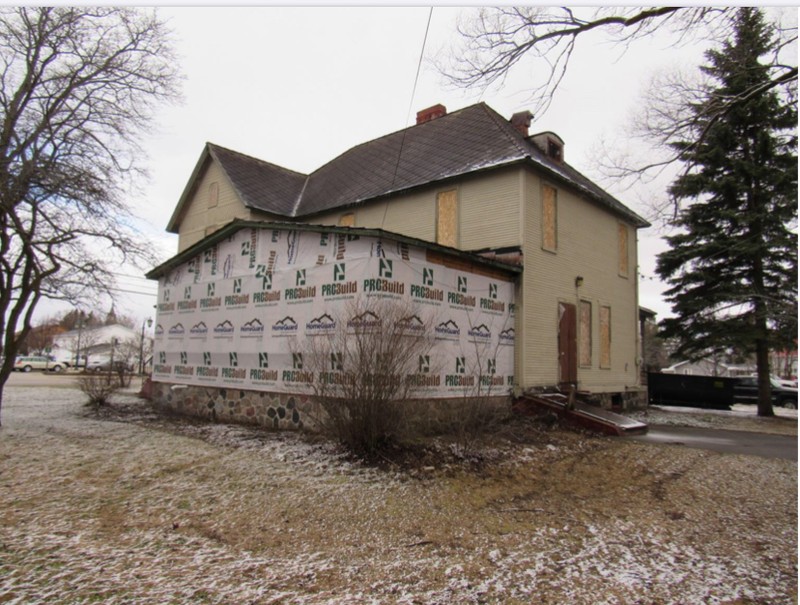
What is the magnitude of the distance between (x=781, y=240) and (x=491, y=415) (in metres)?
14.4

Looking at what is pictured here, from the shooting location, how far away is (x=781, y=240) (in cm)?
1677

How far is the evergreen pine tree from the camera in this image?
16750mm

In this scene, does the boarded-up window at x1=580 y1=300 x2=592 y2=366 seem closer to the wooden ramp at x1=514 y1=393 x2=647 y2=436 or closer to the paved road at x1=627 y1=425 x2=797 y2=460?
the paved road at x1=627 y1=425 x2=797 y2=460

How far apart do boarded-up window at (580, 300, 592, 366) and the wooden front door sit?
1.64ft

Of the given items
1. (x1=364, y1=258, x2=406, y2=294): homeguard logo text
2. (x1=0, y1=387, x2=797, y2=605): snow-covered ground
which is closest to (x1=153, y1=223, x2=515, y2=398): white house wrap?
(x1=364, y1=258, x2=406, y2=294): homeguard logo text

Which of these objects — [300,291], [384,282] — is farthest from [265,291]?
[384,282]

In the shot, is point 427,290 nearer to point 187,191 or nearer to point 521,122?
point 521,122

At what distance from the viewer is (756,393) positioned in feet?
78.9

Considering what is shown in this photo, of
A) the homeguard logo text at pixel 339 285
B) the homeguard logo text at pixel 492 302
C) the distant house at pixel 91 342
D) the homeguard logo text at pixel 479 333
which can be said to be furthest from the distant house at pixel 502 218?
the distant house at pixel 91 342

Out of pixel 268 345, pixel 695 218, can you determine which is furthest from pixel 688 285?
pixel 268 345

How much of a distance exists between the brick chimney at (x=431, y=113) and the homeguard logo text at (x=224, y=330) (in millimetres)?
11249

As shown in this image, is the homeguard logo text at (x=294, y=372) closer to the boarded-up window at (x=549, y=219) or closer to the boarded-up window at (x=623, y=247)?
the boarded-up window at (x=549, y=219)

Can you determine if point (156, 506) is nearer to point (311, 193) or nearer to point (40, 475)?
point (40, 475)

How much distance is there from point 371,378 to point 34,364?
50.0 m
